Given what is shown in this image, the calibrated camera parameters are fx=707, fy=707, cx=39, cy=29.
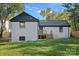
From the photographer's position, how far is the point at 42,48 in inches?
275

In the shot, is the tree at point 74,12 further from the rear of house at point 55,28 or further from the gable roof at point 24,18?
the gable roof at point 24,18

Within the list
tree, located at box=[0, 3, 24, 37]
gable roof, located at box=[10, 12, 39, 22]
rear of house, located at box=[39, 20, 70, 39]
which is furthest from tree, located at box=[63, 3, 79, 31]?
tree, located at box=[0, 3, 24, 37]

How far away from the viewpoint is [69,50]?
275 inches

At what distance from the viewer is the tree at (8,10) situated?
23.0 ft

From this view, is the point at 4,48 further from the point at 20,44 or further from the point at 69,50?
the point at 69,50

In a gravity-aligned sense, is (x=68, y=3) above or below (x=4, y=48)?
above

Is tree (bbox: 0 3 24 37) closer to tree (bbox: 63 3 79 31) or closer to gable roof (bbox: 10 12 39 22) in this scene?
gable roof (bbox: 10 12 39 22)

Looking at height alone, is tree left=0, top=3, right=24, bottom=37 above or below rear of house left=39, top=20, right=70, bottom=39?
above

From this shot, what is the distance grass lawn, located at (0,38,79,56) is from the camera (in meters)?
6.98

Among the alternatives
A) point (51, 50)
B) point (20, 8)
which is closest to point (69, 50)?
point (51, 50)

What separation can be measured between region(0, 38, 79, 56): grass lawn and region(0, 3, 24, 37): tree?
0.21 m

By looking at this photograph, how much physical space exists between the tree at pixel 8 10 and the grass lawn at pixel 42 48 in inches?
8.3

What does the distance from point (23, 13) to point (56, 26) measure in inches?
13.9

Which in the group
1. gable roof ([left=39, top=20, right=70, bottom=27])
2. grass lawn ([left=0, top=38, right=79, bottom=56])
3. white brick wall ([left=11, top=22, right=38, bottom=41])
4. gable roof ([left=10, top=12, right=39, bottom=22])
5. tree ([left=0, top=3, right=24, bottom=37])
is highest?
tree ([left=0, top=3, right=24, bottom=37])
